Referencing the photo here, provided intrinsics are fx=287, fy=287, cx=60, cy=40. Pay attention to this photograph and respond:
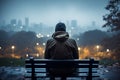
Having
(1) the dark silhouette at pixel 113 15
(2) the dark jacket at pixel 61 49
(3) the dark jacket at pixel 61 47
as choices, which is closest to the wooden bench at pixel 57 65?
(2) the dark jacket at pixel 61 49

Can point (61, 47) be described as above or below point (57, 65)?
above

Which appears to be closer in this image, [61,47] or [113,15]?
[61,47]

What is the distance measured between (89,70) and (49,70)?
1.06 m

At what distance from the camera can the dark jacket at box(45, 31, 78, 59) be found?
7.66m

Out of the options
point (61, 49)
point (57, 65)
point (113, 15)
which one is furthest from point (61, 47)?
point (113, 15)

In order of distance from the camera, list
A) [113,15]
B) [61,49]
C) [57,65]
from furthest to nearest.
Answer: [113,15] < [61,49] < [57,65]

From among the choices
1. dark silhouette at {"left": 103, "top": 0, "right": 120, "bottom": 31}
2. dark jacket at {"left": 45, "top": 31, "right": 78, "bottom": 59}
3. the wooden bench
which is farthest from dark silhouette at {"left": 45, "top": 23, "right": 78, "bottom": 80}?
dark silhouette at {"left": 103, "top": 0, "right": 120, "bottom": 31}

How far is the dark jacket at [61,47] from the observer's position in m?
7.66

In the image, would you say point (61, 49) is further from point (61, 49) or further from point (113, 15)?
point (113, 15)

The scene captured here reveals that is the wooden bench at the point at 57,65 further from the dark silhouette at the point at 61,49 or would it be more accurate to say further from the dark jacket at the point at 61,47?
the dark jacket at the point at 61,47

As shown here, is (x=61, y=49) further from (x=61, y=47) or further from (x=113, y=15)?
(x=113, y=15)

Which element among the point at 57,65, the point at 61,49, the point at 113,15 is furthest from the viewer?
the point at 113,15

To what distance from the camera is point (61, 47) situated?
25.2 ft

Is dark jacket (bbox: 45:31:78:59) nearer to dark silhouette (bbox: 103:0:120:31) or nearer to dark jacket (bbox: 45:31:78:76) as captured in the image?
dark jacket (bbox: 45:31:78:76)
